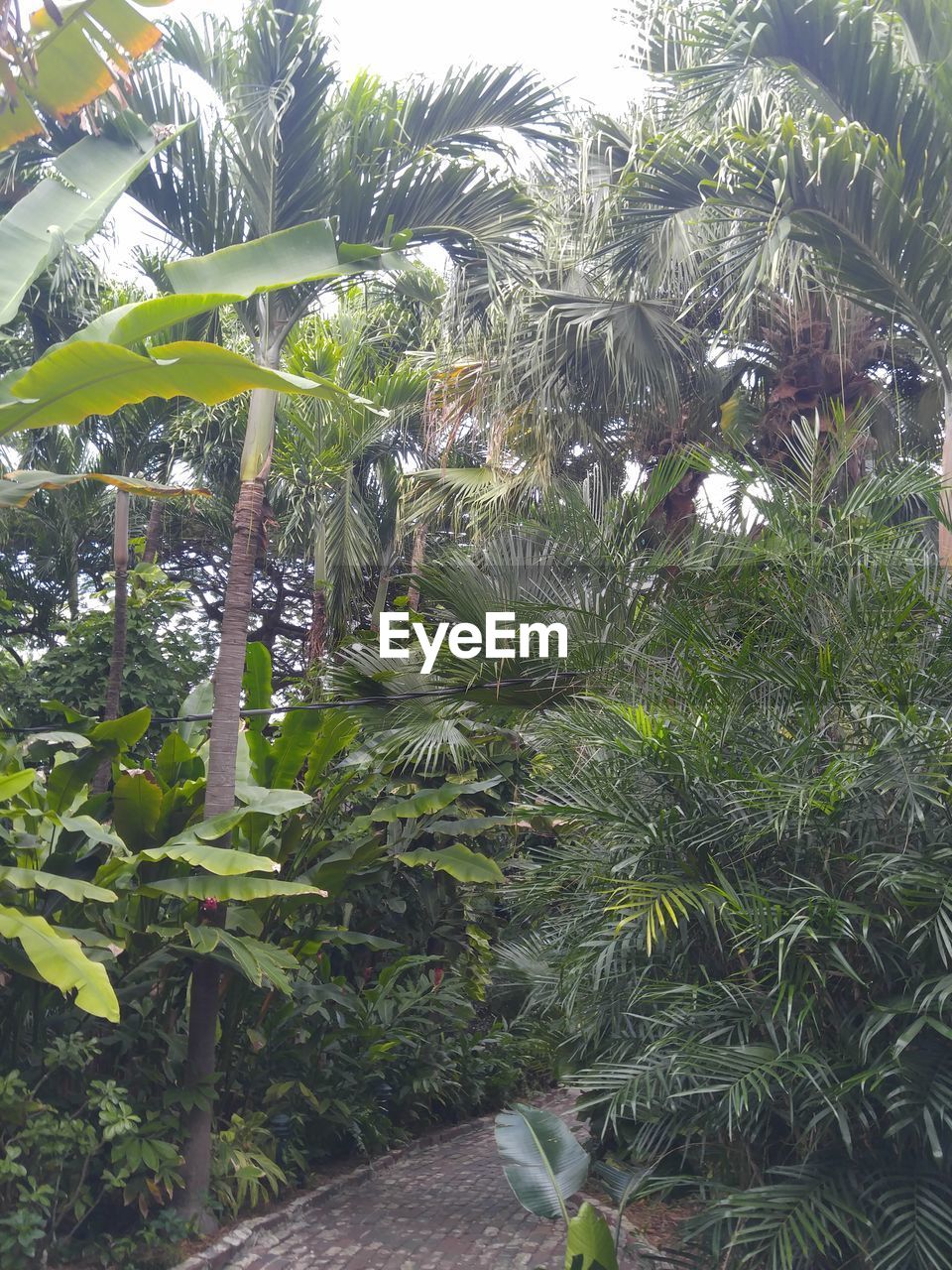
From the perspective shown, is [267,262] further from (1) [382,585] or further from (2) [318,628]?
(1) [382,585]

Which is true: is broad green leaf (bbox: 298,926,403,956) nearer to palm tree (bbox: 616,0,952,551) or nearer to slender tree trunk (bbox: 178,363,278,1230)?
slender tree trunk (bbox: 178,363,278,1230)

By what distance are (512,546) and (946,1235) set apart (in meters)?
4.24

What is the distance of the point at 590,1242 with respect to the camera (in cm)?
440

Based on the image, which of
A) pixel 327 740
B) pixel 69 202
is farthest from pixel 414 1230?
pixel 69 202

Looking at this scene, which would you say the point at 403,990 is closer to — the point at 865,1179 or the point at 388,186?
the point at 865,1179

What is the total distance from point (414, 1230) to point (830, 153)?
22.0ft

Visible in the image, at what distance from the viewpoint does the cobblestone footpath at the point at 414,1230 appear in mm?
6172

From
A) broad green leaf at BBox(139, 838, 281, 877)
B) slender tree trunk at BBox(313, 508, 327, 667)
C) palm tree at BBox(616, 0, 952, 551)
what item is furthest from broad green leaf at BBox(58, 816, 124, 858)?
slender tree trunk at BBox(313, 508, 327, 667)

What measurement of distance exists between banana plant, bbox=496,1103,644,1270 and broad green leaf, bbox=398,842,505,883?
7.91 feet

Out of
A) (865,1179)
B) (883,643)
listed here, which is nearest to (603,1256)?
(865,1179)

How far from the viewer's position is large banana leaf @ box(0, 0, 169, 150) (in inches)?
243

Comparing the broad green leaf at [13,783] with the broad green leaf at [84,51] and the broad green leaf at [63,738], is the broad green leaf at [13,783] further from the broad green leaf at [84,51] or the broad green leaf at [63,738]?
the broad green leaf at [84,51]

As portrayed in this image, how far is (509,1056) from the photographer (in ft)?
35.1

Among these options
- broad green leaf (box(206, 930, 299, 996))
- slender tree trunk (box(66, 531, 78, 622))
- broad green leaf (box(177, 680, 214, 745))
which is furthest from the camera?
slender tree trunk (box(66, 531, 78, 622))
